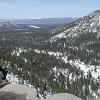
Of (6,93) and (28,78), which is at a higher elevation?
(6,93)

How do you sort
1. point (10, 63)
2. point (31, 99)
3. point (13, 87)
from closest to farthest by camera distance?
point (31, 99) → point (13, 87) → point (10, 63)

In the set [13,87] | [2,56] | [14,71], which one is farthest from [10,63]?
[13,87]

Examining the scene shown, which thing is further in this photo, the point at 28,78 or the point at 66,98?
the point at 28,78

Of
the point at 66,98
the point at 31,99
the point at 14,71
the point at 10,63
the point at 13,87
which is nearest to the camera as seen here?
the point at 66,98

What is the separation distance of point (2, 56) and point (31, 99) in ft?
558

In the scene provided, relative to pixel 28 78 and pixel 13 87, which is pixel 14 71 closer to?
pixel 28 78

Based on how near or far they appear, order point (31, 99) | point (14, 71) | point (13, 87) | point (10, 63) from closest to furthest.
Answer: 1. point (31, 99)
2. point (13, 87)
3. point (14, 71)
4. point (10, 63)

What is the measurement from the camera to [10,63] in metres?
190

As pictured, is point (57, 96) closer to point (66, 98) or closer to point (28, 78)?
point (66, 98)

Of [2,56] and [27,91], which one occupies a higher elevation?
[27,91]

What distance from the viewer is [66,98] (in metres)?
27.7

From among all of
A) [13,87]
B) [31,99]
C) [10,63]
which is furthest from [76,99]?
[10,63]

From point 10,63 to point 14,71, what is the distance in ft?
83.1

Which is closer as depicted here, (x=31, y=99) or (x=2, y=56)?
(x=31, y=99)
